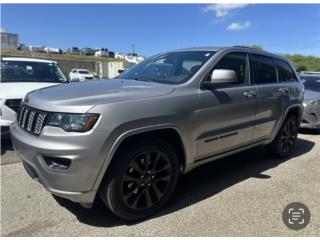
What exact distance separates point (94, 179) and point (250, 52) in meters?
3.09

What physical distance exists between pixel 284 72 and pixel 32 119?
422 centimetres

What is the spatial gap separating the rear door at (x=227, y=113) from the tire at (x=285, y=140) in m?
1.11

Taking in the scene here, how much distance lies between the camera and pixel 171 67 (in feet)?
13.4

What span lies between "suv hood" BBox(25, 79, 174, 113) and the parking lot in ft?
3.86

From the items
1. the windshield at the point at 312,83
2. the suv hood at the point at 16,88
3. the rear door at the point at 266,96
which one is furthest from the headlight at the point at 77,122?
the windshield at the point at 312,83

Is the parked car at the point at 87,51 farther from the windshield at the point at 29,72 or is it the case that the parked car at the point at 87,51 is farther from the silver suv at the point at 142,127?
the silver suv at the point at 142,127

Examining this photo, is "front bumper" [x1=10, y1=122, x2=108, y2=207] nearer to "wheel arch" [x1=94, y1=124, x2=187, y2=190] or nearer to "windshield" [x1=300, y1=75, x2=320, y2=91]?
"wheel arch" [x1=94, y1=124, x2=187, y2=190]

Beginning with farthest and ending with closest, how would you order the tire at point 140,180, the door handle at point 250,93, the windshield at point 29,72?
the windshield at point 29,72
the door handle at point 250,93
the tire at point 140,180

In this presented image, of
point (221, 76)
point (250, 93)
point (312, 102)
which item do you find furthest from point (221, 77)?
point (312, 102)

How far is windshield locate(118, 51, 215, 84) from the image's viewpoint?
12.3ft

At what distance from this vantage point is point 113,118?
111 inches

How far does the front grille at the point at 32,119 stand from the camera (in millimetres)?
2926

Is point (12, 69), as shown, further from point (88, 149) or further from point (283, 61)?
point (283, 61)

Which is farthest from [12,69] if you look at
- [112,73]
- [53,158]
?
[112,73]
